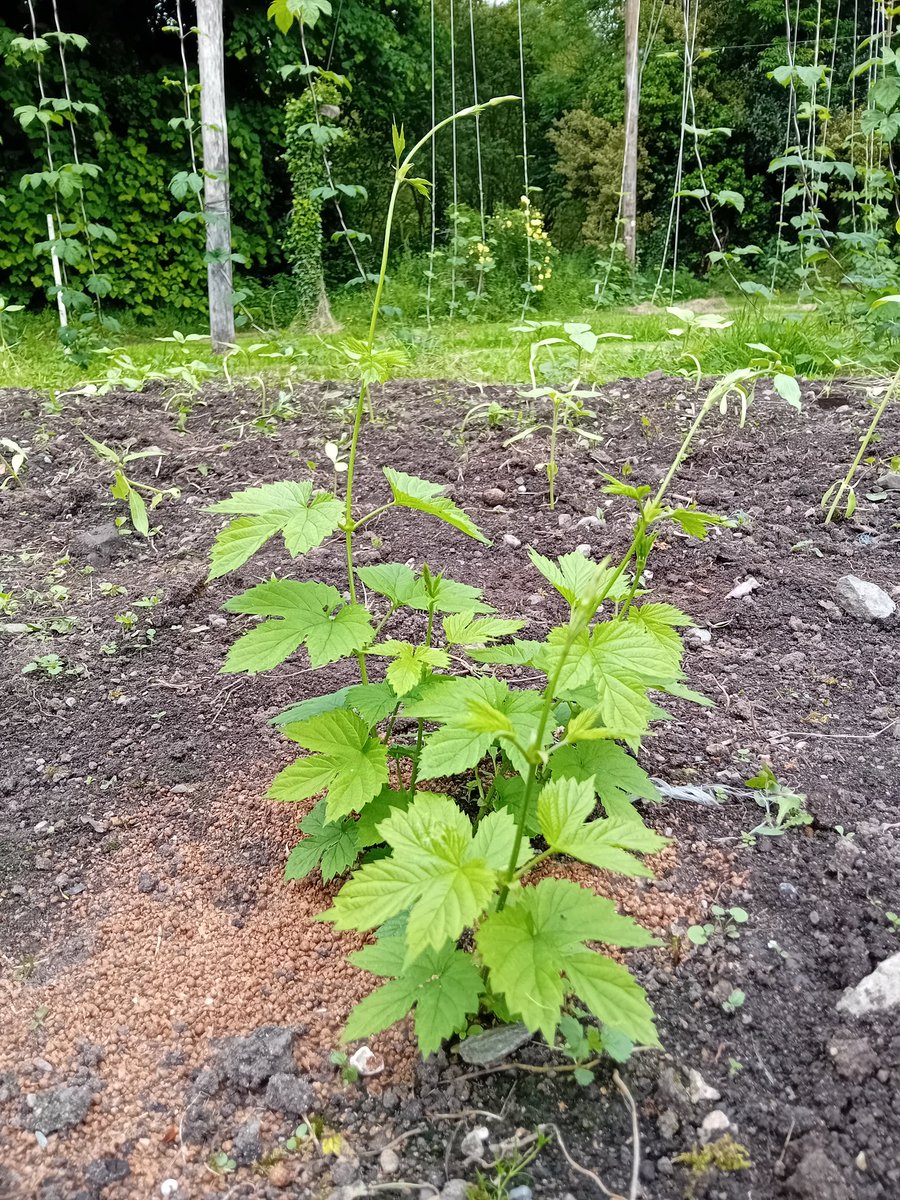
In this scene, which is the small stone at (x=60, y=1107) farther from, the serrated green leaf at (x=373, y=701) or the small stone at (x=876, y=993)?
the small stone at (x=876, y=993)

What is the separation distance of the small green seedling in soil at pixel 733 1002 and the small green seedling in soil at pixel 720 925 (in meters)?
0.09

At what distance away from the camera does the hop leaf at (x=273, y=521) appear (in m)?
1.21

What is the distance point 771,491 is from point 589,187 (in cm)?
1022

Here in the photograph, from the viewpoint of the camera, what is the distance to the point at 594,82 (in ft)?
37.9

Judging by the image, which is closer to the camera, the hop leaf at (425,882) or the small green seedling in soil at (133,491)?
the hop leaf at (425,882)

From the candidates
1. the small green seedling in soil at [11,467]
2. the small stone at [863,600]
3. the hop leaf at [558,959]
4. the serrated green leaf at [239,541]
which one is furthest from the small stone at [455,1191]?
the small green seedling in soil at [11,467]

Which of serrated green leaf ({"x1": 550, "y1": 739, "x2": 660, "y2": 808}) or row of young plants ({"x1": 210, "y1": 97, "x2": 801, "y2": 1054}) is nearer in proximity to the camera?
row of young plants ({"x1": 210, "y1": 97, "x2": 801, "y2": 1054})

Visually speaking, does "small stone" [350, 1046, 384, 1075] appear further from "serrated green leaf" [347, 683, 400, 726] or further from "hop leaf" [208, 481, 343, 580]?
"hop leaf" [208, 481, 343, 580]

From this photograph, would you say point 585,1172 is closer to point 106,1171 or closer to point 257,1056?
point 257,1056

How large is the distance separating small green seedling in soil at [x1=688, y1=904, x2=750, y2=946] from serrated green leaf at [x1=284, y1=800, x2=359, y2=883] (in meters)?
0.55

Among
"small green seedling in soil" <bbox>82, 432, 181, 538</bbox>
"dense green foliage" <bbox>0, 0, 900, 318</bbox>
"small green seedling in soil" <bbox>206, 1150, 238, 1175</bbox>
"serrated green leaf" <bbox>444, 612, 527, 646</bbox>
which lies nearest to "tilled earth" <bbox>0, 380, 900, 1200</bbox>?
"small green seedling in soil" <bbox>206, 1150, 238, 1175</bbox>

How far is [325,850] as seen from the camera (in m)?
1.35

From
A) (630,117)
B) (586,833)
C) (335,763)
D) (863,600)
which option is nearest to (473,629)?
(335,763)

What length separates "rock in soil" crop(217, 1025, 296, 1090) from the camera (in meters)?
1.10
